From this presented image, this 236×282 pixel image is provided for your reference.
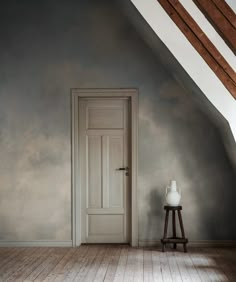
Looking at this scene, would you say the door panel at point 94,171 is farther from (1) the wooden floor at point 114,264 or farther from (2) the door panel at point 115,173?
(1) the wooden floor at point 114,264

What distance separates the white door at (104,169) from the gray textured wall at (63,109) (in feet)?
0.79

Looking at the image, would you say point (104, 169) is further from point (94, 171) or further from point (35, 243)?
point (35, 243)

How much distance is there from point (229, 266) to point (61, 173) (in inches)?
102

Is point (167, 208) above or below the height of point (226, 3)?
below

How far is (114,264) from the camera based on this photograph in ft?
20.7

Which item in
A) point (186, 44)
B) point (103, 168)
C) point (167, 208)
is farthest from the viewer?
point (103, 168)

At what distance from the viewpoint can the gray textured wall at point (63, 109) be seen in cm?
743

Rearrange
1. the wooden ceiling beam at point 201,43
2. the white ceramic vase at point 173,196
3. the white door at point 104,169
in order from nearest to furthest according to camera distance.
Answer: the wooden ceiling beam at point 201,43 < the white ceramic vase at point 173,196 < the white door at point 104,169

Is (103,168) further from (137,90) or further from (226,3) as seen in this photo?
(226,3)

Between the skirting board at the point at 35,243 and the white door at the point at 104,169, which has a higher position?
the white door at the point at 104,169

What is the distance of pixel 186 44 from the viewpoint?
5.29 m

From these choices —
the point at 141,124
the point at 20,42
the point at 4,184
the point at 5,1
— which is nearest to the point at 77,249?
the point at 4,184

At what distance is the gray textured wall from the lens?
743 cm

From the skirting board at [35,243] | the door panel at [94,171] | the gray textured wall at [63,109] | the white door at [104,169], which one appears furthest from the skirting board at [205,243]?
the skirting board at [35,243]
